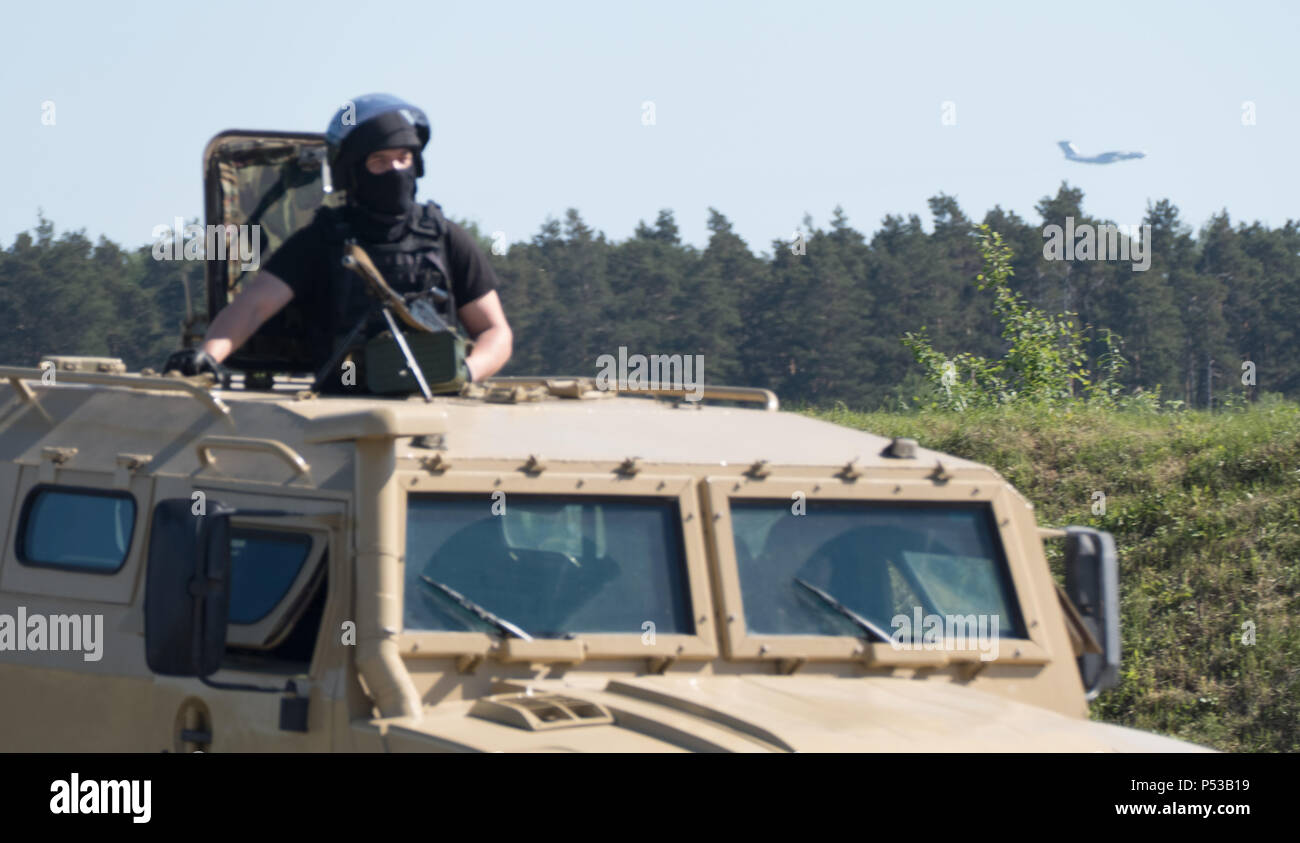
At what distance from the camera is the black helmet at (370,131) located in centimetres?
580

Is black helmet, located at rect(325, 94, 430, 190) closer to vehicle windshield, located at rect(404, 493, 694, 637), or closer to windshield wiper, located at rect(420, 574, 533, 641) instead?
vehicle windshield, located at rect(404, 493, 694, 637)

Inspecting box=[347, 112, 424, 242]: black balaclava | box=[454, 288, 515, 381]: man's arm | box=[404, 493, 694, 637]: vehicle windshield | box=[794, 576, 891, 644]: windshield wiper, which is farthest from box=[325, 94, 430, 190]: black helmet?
box=[794, 576, 891, 644]: windshield wiper

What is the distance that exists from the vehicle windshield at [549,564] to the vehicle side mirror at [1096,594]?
1.26 meters

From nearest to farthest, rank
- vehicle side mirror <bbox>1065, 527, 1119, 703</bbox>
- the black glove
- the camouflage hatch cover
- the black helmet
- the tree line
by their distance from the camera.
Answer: vehicle side mirror <bbox>1065, 527, 1119, 703</bbox>, the black glove, the black helmet, the camouflage hatch cover, the tree line

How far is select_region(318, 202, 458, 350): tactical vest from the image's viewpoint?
5809 mm

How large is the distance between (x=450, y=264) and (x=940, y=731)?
9.84 ft

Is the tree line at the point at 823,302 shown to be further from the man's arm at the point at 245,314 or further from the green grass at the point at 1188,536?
the man's arm at the point at 245,314

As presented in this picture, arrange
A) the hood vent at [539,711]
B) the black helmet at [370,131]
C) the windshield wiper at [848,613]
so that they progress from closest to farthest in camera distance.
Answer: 1. the hood vent at [539,711]
2. the windshield wiper at [848,613]
3. the black helmet at [370,131]

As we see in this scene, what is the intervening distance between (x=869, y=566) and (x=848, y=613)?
0.20m

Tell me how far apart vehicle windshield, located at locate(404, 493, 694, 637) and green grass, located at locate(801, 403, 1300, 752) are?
593cm

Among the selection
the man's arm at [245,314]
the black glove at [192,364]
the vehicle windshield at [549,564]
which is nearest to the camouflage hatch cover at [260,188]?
the man's arm at [245,314]

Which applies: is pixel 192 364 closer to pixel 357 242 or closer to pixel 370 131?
pixel 357 242

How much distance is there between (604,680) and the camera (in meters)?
4.41
